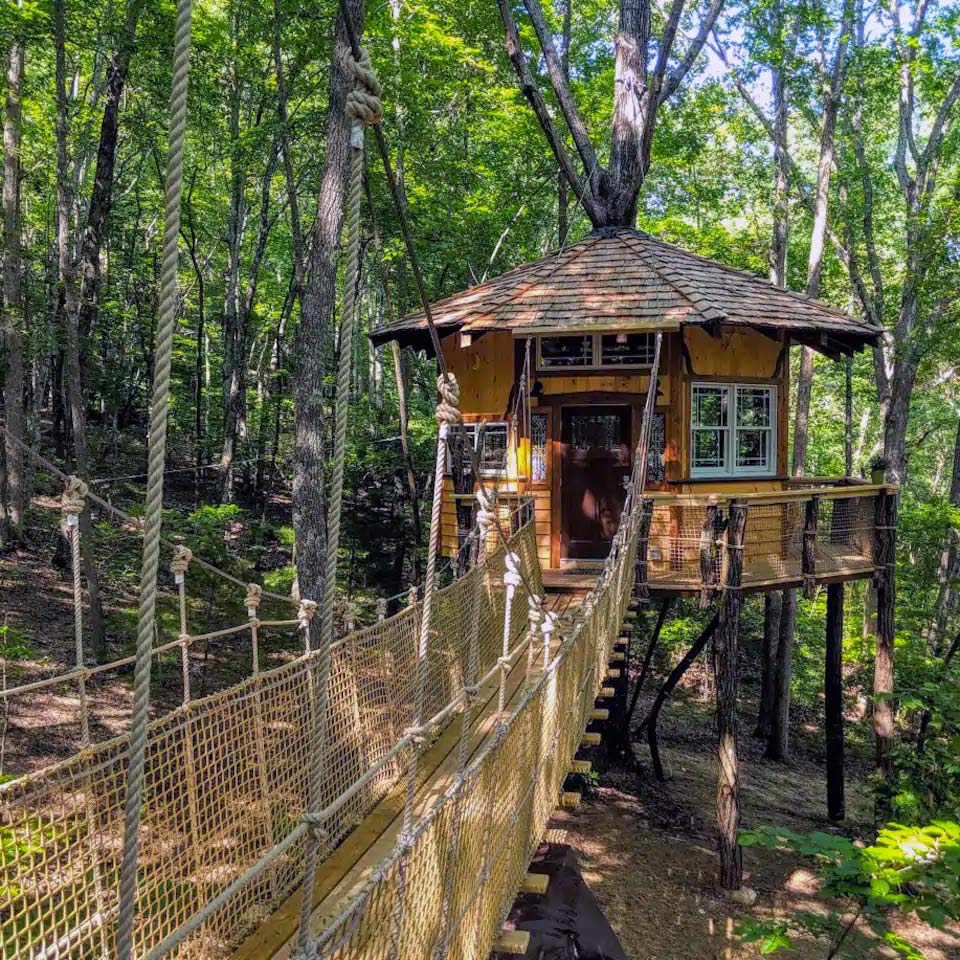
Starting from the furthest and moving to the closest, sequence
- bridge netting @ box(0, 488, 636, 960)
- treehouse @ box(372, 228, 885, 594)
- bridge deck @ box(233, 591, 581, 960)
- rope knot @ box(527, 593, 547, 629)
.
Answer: treehouse @ box(372, 228, 885, 594), rope knot @ box(527, 593, 547, 629), bridge deck @ box(233, 591, 581, 960), bridge netting @ box(0, 488, 636, 960)

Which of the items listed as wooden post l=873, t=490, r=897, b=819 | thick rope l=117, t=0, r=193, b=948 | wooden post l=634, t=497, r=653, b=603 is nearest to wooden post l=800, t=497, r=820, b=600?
wooden post l=873, t=490, r=897, b=819

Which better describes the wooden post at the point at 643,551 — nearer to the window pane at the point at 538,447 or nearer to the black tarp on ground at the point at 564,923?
the window pane at the point at 538,447

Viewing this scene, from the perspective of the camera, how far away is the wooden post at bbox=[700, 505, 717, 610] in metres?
7.08

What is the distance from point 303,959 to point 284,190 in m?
18.9

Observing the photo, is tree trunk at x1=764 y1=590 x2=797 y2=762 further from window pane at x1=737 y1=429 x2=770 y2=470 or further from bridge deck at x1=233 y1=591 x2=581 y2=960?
bridge deck at x1=233 y1=591 x2=581 y2=960

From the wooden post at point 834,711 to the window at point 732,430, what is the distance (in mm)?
2401

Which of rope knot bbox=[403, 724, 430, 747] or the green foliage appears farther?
Answer: the green foliage

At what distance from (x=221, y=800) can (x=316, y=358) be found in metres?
4.60

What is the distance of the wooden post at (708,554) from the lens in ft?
23.2

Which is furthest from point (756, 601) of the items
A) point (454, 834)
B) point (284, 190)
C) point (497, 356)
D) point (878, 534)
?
point (454, 834)

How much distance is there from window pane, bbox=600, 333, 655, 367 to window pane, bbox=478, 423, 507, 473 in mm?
1341

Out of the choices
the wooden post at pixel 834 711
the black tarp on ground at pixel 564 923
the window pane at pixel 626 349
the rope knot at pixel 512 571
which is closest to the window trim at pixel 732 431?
the window pane at pixel 626 349

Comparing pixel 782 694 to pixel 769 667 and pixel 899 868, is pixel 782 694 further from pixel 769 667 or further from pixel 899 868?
pixel 899 868

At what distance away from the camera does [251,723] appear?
3756 millimetres
